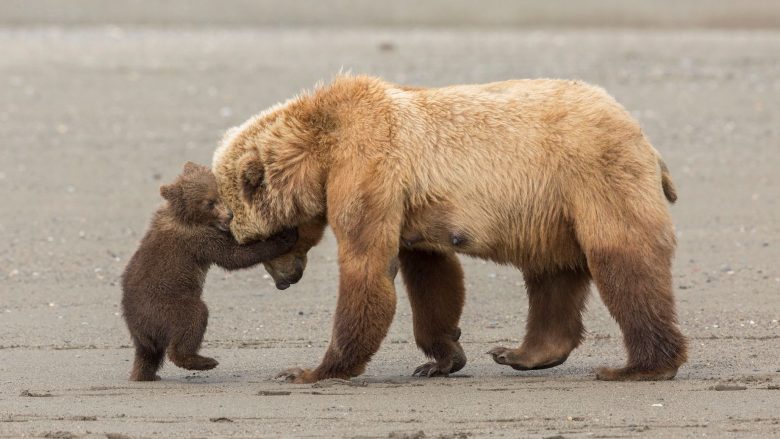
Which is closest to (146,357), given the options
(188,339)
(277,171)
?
(188,339)

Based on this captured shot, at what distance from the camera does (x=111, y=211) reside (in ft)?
45.7

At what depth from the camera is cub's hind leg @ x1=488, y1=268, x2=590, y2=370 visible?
890cm

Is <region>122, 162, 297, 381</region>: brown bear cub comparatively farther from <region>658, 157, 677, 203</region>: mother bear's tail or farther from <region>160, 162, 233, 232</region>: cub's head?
<region>658, 157, 677, 203</region>: mother bear's tail

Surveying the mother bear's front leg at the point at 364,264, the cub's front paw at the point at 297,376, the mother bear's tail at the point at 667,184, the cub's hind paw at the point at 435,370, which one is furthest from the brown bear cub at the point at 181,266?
the mother bear's tail at the point at 667,184

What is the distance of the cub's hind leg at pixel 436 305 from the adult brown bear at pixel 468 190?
0.25 meters

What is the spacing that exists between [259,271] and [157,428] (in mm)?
4609

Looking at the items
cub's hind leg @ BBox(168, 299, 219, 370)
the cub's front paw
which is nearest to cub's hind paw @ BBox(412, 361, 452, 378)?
the cub's front paw

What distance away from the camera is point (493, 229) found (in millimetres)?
8445

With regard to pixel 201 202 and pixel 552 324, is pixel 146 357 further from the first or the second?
pixel 552 324

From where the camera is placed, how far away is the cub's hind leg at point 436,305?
29.3 feet

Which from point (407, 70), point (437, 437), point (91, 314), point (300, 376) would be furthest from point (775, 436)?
point (407, 70)

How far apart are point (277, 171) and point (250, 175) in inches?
7.0

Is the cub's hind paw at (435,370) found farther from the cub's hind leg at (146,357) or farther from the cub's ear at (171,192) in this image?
the cub's ear at (171,192)

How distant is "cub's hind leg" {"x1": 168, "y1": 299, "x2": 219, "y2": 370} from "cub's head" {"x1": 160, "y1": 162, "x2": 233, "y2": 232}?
52cm
